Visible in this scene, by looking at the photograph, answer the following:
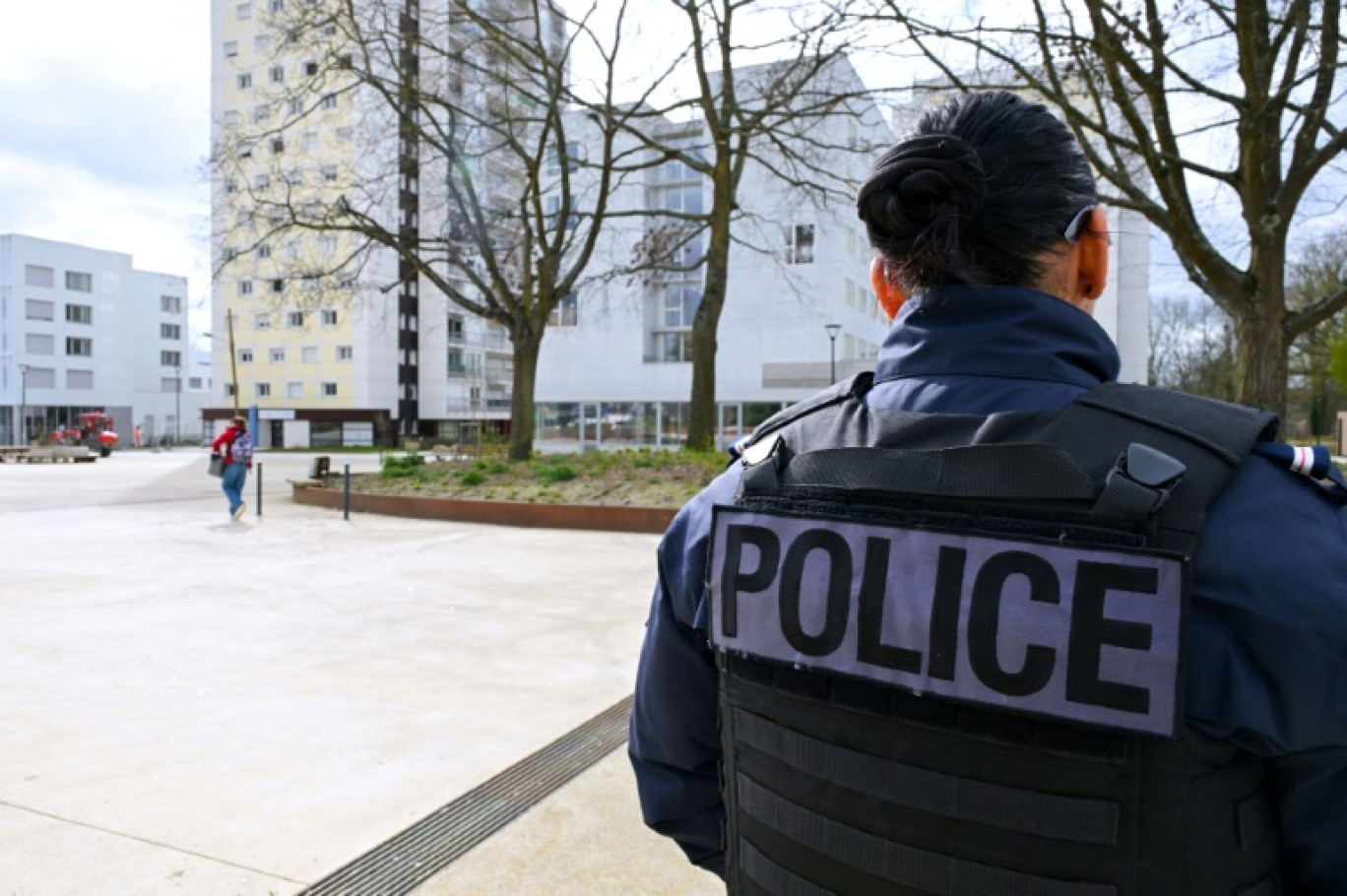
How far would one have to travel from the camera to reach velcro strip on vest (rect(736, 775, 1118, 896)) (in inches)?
42.8

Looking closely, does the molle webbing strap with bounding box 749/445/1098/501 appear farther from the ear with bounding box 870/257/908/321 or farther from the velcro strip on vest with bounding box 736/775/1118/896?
the velcro strip on vest with bounding box 736/775/1118/896

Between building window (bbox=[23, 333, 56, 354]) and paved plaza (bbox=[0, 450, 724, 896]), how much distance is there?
74.4 m

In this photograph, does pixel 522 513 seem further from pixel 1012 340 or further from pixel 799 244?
pixel 799 244

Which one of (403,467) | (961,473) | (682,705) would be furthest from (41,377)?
(961,473)

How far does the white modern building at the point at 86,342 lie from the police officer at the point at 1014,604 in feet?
251

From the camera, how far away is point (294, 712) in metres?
4.34

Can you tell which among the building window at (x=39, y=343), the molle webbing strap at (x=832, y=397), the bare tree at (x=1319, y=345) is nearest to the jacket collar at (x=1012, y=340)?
the molle webbing strap at (x=832, y=397)

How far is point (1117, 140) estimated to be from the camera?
11.4 metres

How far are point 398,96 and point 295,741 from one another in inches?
664

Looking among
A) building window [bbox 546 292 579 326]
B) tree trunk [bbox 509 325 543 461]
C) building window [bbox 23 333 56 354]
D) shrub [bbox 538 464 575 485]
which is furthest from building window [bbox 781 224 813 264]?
building window [bbox 23 333 56 354]

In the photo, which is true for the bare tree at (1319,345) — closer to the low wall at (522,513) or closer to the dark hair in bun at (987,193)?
the low wall at (522,513)

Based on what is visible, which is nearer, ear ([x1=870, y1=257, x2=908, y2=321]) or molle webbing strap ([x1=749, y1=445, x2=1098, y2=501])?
molle webbing strap ([x1=749, y1=445, x2=1098, y2=501])

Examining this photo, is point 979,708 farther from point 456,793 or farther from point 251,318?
point 251,318

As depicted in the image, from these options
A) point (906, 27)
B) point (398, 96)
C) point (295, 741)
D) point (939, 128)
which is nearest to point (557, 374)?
point (398, 96)
